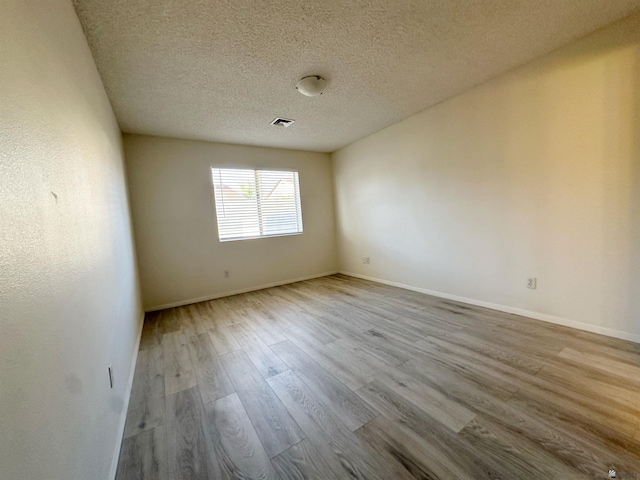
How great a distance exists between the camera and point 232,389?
1.73 meters

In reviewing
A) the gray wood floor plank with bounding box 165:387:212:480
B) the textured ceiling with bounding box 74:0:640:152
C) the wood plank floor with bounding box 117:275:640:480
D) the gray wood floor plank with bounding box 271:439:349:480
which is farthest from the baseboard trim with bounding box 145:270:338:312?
the gray wood floor plank with bounding box 271:439:349:480

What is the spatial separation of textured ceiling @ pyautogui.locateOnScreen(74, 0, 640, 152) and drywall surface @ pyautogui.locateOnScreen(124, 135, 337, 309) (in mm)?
683

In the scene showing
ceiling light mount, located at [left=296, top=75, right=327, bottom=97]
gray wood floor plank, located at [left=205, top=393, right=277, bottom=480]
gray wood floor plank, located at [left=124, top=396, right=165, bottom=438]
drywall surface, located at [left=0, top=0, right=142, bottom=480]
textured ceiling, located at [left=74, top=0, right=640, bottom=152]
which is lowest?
gray wood floor plank, located at [left=205, top=393, right=277, bottom=480]

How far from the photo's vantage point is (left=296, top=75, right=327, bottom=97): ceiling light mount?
2.26m

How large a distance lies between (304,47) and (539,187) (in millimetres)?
2444

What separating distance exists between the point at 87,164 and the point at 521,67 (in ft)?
11.7

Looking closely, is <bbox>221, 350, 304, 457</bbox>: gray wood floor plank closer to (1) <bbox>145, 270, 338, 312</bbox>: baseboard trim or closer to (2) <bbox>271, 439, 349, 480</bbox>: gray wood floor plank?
(2) <bbox>271, 439, 349, 480</bbox>: gray wood floor plank

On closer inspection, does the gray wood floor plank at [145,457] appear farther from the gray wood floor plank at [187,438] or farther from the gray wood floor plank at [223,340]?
the gray wood floor plank at [223,340]

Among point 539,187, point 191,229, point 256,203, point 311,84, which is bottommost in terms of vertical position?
point 191,229

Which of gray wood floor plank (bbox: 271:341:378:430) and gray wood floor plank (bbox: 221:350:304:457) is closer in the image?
gray wood floor plank (bbox: 221:350:304:457)

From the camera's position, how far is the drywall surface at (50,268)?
58 centimetres

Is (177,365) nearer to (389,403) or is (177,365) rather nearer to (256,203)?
(389,403)

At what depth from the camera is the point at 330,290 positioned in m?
3.96

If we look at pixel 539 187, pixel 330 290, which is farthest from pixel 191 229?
pixel 539 187
